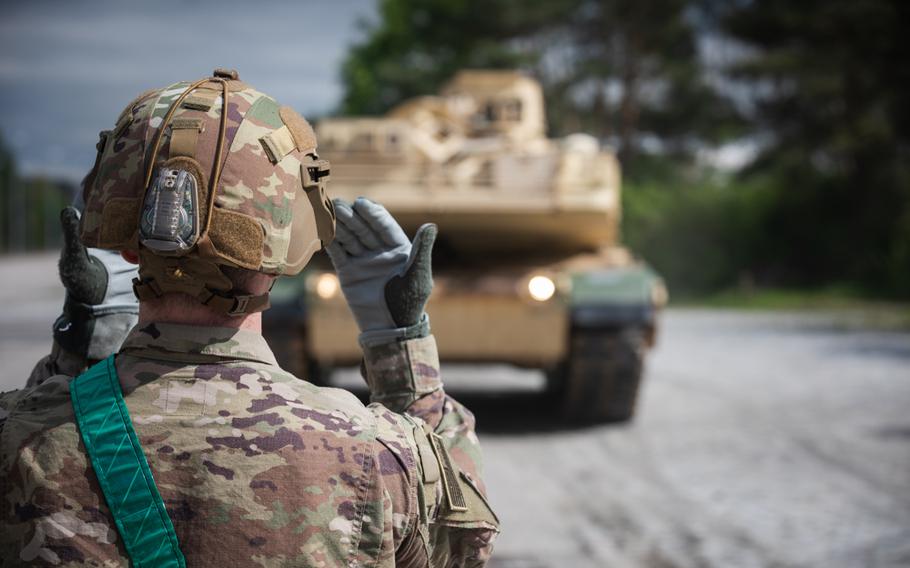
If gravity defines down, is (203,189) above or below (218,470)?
above

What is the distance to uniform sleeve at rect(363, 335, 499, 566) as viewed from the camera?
1757mm

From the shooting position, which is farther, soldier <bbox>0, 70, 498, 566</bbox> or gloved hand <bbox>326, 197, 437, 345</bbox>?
gloved hand <bbox>326, 197, 437, 345</bbox>

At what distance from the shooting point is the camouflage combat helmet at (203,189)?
64.6 inches

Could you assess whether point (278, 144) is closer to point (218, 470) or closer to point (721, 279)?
point (218, 470)

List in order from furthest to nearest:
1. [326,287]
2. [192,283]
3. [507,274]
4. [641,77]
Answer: [641,77], [507,274], [326,287], [192,283]

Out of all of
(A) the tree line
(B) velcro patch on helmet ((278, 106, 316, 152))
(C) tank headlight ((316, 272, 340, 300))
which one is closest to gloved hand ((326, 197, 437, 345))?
(B) velcro patch on helmet ((278, 106, 316, 152))

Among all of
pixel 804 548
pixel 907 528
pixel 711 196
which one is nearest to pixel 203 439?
pixel 804 548

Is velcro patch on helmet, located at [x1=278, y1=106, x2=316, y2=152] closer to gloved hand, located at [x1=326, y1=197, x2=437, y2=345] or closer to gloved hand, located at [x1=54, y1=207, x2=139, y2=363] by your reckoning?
gloved hand, located at [x1=326, y1=197, x2=437, y2=345]

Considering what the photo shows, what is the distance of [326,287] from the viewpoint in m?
8.17

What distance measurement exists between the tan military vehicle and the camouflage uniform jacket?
6081 millimetres

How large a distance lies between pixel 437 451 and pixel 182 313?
41cm

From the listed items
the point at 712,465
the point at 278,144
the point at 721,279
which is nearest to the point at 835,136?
the point at 721,279

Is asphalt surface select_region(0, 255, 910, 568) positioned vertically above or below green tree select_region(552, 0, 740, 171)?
below

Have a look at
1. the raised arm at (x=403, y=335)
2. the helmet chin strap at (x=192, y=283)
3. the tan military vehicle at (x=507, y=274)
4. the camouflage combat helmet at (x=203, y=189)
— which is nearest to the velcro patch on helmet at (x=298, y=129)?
the camouflage combat helmet at (x=203, y=189)
